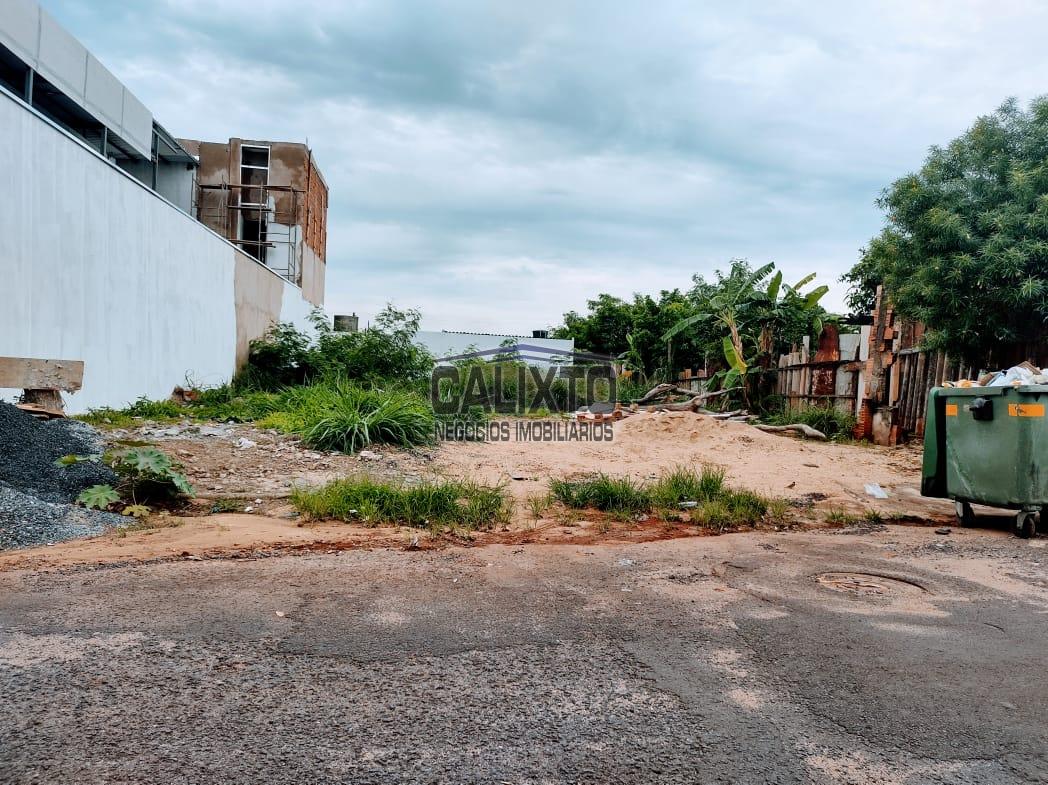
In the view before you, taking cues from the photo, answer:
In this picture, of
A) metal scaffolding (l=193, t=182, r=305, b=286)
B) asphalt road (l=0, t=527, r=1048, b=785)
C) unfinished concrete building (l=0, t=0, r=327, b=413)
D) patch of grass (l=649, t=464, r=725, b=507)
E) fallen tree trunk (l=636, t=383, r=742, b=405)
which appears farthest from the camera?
metal scaffolding (l=193, t=182, r=305, b=286)

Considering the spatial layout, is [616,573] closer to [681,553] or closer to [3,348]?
[681,553]

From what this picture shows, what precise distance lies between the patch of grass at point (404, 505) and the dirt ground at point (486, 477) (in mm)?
157

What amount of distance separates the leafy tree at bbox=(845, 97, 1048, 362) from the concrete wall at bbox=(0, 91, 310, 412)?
10965 millimetres

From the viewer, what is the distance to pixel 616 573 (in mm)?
4230

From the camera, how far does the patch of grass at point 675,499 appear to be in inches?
230

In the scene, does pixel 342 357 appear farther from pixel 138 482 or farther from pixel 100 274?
pixel 138 482

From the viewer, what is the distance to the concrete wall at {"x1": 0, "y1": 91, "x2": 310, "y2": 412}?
8227mm

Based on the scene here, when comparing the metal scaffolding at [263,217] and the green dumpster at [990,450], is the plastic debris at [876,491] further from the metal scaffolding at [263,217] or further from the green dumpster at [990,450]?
the metal scaffolding at [263,217]

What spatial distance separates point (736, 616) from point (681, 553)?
4.49 feet

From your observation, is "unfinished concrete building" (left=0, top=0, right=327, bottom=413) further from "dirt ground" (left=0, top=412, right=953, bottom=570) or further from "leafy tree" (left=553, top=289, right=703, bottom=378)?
"leafy tree" (left=553, top=289, right=703, bottom=378)

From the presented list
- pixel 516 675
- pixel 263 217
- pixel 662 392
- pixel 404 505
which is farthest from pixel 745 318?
pixel 263 217

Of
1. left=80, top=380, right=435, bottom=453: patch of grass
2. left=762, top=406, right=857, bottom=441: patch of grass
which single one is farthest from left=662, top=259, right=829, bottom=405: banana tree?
left=80, top=380, right=435, bottom=453: patch of grass

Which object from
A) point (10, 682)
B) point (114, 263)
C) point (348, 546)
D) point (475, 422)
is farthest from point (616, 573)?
point (114, 263)

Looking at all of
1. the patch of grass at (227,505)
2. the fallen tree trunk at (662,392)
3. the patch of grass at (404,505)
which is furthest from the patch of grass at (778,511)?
the fallen tree trunk at (662,392)
